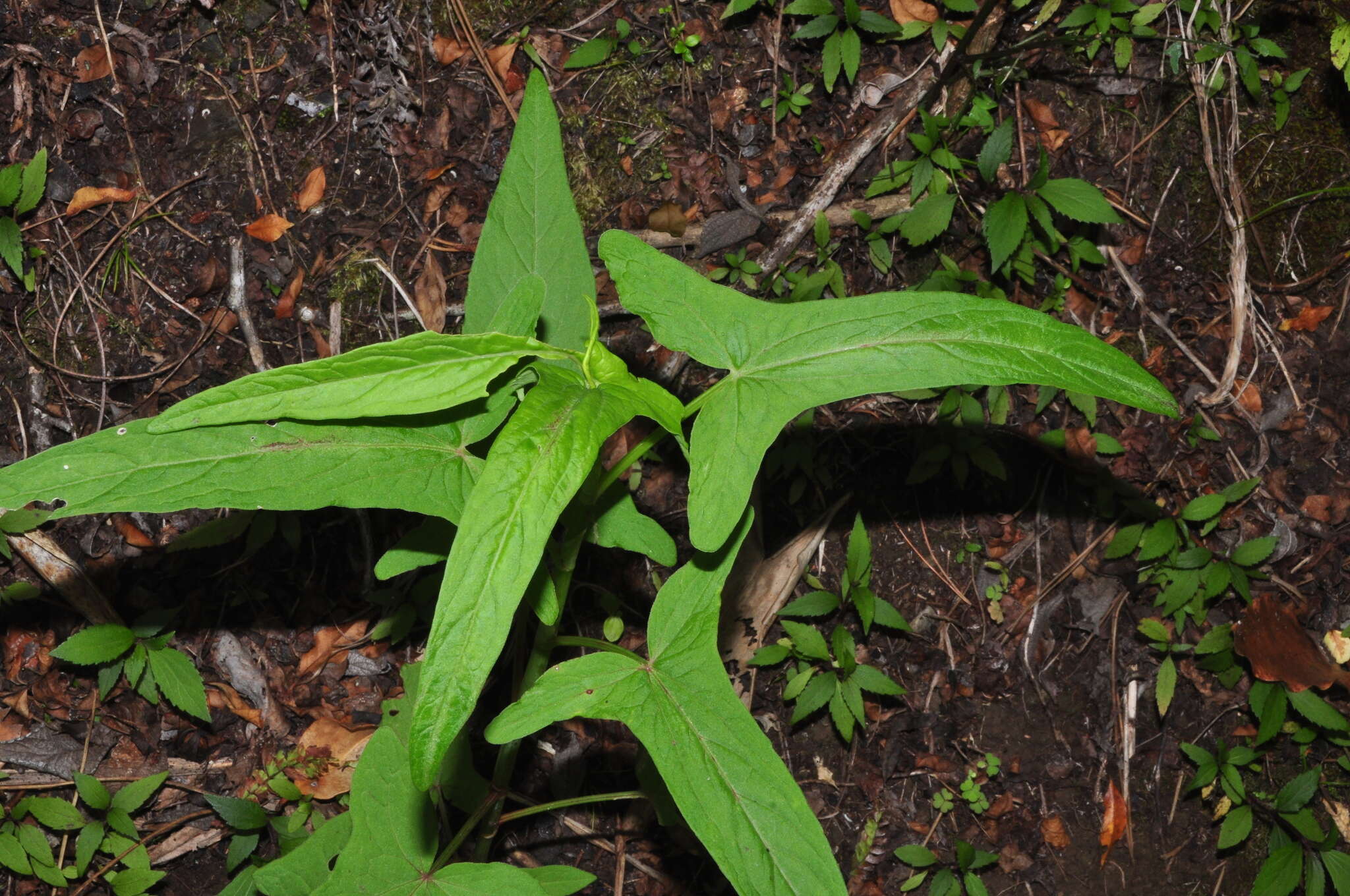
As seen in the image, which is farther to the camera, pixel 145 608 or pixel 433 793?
pixel 145 608

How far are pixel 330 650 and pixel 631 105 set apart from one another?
2.31 meters

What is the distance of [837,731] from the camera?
10.7ft

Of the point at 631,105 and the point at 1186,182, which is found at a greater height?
the point at 631,105

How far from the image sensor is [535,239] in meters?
2.34

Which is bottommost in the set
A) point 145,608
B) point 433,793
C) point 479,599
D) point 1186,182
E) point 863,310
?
point 433,793

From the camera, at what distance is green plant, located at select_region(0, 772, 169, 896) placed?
9.77 ft

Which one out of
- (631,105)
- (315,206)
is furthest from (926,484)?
(315,206)

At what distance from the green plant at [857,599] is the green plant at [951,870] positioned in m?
0.76

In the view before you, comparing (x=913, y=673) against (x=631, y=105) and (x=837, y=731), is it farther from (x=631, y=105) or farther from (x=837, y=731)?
(x=631, y=105)

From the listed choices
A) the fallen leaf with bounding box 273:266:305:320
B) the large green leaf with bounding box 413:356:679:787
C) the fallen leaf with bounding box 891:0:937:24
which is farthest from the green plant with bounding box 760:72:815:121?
the large green leaf with bounding box 413:356:679:787

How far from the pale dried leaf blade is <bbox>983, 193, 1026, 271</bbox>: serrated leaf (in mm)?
1149

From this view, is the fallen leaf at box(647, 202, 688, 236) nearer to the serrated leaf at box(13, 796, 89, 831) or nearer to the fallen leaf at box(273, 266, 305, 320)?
the fallen leaf at box(273, 266, 305, 320)

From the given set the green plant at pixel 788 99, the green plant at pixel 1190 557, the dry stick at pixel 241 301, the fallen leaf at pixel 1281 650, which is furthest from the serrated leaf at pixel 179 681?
the fallen leaf at pixel 1281 650

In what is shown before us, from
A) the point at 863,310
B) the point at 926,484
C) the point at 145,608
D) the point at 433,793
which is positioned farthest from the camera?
the point at 926,484
